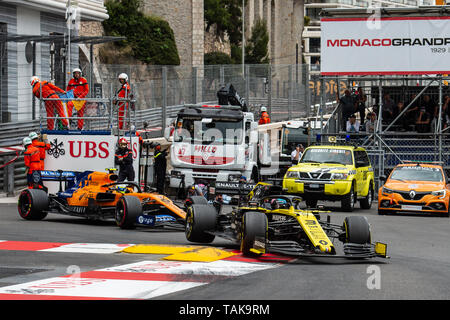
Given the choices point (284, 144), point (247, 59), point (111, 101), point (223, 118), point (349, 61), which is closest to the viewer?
point (111, 101)

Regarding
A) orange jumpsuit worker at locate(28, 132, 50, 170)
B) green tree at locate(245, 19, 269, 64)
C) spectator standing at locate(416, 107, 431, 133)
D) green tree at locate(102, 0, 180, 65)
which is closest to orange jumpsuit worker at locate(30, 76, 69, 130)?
orange jumpsuit worker at locate(28, 132, 50, 170)

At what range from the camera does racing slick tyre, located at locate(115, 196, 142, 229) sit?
56.2 ft

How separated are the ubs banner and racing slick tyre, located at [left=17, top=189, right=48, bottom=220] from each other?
15.5 m

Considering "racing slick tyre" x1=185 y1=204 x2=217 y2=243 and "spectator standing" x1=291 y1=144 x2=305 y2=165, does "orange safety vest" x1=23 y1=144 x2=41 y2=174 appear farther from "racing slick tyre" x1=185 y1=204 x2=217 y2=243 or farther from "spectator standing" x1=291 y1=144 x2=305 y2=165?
"spectator standing" x1=291 y1=144 x2=305 y2=165

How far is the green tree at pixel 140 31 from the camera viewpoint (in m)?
53.8

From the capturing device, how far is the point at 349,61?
104 ft

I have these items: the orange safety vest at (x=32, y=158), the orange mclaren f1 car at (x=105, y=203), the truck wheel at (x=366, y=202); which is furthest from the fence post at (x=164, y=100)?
the orange mclaren f1 car at (x=105, y=203)

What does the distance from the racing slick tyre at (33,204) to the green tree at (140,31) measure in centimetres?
3480

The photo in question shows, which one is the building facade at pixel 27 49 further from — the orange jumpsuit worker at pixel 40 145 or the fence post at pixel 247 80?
the fence post at pixel 247 80

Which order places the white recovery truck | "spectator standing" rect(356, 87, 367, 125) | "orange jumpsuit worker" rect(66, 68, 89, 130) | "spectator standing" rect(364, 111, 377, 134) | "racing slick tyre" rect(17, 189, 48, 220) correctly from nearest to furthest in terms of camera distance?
1. "racing slick tyre" rect(17, 189, 48, 220)
2. "orange jumpsuit worker" rect(66, 68, 89, 130)
3. the white recovery truck
4. "spectator standing" rect(364, 111, 377, 134)
5. "spectator standing" rect(356, 87, 367, 125)

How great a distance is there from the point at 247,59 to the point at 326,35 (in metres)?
51.8

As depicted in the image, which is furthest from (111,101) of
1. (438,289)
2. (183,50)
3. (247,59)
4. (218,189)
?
(247,59)

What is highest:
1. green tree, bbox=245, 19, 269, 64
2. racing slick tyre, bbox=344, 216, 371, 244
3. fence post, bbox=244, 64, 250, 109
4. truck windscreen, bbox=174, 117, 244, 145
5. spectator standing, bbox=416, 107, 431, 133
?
green tree, bbox=245, 19, 269, 64

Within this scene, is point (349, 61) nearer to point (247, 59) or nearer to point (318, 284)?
point (318, 284)
